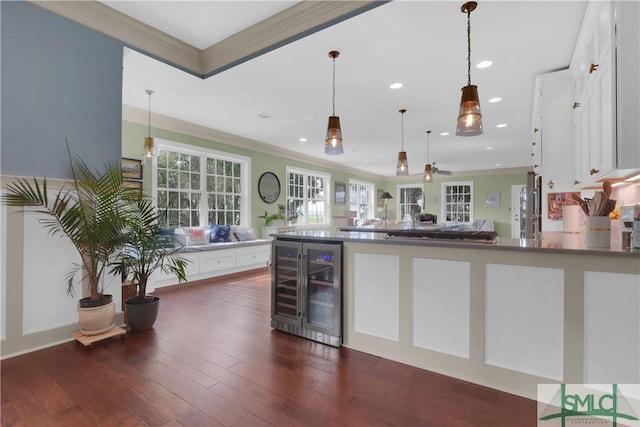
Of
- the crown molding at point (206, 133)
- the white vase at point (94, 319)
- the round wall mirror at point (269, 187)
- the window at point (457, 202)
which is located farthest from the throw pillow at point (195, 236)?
the window at point (457, 202)

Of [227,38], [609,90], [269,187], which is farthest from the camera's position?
[269,187]

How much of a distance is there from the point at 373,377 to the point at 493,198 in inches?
403

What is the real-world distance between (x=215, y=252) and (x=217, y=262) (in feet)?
0.62

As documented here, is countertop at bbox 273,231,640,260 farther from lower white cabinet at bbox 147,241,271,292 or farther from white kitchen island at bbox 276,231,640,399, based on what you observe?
lower white cabinet at bbox 147,241,271,292

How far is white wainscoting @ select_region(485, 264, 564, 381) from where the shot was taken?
6.04 ft

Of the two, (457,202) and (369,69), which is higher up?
(369,69)

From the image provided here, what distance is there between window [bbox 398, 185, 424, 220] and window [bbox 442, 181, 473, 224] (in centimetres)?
87

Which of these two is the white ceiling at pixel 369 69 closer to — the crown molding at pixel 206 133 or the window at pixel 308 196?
the crown molding at pixel 206 133

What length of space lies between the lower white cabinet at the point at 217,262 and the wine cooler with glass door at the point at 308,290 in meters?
1.98

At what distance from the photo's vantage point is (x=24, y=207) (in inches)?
99.5

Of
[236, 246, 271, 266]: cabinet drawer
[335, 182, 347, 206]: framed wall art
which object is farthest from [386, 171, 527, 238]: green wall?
[236, 246, 271, 266]: cabinet drawer

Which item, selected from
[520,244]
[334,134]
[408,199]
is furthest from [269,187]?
[408,199]

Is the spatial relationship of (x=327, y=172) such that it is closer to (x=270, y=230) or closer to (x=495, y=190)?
(x=270, y=230)

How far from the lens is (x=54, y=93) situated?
8.71ft
